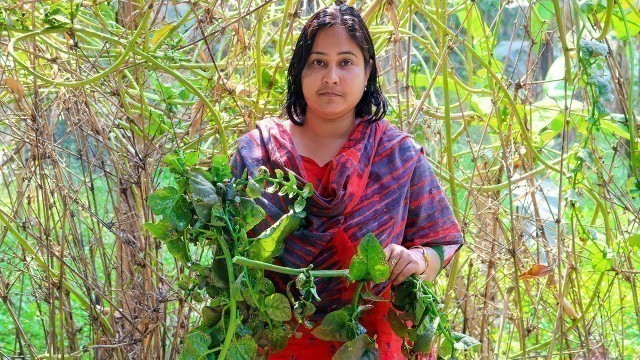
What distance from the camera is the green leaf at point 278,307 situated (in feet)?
4.59

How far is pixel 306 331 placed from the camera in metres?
1.54

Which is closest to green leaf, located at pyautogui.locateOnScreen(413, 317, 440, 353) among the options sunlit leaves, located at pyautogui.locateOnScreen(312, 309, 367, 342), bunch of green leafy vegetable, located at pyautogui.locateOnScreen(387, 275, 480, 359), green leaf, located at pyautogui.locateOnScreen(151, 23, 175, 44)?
bunch of green leafy vegetable, located at pyautogui.locateOnScreen(387, 275, 480, 359)

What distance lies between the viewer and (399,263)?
1437 mm

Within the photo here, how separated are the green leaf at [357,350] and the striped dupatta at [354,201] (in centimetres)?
15

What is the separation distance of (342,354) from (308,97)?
0.45m

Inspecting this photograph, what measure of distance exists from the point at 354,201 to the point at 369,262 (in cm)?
19

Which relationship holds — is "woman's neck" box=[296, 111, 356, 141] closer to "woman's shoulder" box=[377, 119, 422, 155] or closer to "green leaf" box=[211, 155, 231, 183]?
"woman's shoulder" box=[377, 119, 422, 155]

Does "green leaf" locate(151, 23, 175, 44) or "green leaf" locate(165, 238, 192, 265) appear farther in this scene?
"green leaf" locate(151, 23, 175, 44)

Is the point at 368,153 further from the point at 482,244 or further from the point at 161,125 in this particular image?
the point at 482,244

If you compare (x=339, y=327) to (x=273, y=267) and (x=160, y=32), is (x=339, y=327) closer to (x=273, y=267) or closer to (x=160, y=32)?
(x=273, y=267)

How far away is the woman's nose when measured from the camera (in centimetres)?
155

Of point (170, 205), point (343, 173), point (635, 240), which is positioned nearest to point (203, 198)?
point (170, 205)

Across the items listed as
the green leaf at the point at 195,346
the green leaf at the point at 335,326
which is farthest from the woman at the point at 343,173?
the green leaf at the point at 195,346

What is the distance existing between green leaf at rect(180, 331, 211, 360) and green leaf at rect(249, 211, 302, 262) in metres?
0.14
